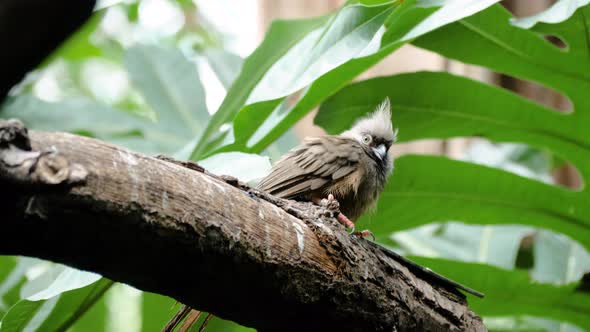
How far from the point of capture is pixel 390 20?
8.99 ft

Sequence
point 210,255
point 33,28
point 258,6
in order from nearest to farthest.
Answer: point 33,28, point 210,255, point 258,6

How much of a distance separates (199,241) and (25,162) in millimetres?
465

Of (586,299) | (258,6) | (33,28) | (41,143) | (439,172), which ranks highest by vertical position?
(258,6)

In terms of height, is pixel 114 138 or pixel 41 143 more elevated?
pixel 114 138

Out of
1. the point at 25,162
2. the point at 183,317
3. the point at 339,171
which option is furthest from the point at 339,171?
the point at 25,162

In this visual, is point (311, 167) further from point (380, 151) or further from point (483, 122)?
point (483, 122)

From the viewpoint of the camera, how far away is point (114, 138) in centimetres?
402

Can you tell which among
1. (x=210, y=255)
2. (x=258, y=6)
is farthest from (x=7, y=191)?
(x=258, y=6)

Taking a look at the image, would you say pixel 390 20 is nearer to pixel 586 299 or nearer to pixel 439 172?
pixel 439 172

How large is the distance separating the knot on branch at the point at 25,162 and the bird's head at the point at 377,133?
2098 mm

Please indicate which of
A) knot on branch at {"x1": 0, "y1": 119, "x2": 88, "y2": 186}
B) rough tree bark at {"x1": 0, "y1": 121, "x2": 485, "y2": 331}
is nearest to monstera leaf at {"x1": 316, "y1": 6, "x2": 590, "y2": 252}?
rough tree bark at {"x1": 0, "y1": 121, "x2": 485, "y2": 331}

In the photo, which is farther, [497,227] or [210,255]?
[497,227]

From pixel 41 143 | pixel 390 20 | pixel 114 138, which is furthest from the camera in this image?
pixel 114 138

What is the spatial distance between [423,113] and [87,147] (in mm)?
2106
